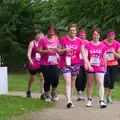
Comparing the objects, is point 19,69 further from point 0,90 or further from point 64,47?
point 64,47

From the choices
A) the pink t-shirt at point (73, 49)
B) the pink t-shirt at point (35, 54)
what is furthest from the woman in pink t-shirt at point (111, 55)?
the pink t-shirt at point (35, 54)

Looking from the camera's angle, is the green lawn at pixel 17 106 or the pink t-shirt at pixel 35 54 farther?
the pink t-shirt at pixel 35 54

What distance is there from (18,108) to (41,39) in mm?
2150

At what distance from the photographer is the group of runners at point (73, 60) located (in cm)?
1000

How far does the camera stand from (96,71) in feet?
33.1

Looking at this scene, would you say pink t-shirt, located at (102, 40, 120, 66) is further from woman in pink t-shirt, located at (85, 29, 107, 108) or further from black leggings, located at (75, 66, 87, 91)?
black leggings, located at (75, 66, 87, 91)

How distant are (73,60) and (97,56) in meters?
0.58

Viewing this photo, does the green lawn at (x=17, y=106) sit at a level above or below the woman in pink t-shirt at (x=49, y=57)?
below

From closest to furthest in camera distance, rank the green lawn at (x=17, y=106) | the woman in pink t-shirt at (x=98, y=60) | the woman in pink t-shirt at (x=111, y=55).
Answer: the green lawn at (x=17, y=106), the woman in pink t-shirt at (x=98, y=60), the woman in pink t-shirt at (x=111, y=55)

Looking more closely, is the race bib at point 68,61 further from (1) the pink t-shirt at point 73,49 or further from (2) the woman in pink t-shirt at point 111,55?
(2) the woman in pink t-shirt at point 111,55

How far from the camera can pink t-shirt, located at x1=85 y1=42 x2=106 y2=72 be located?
1004 centimetres

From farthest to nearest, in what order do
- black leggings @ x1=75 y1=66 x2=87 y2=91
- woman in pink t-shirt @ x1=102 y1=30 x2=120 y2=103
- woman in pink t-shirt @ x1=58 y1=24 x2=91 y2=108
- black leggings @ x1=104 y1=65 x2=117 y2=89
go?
black leggings @ x1=75 y1=66 x2=87 y2=91 → black leggings @ x1=104 y1=65 x2=117 y2=89 → woman in pink t-shirt @ x1=102 y1=30 x2=120 y2=103 → woman in pink t-shirt @ x1=58 y1=24 x2=91 y2=108

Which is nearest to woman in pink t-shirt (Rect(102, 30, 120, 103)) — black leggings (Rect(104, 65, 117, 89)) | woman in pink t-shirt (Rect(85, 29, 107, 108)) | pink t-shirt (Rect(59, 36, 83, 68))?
black leggings (Rect(104, 65, 117, 89))

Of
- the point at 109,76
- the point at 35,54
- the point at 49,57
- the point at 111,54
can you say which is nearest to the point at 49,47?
the point at 49,57
